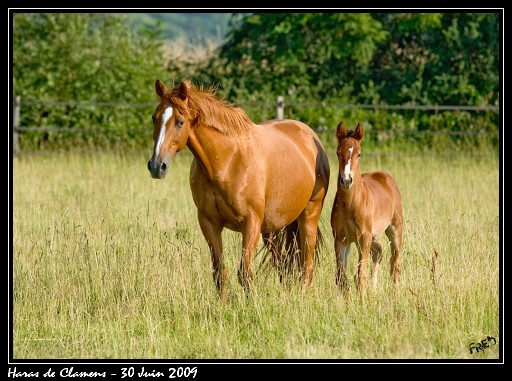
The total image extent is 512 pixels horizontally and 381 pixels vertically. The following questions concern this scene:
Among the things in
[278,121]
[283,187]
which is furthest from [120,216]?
[283,187]

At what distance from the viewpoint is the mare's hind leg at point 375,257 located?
700 centimetres

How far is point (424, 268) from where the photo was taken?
731 centimetres

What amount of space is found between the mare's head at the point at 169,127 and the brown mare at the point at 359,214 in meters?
1.23

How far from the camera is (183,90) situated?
6.18 m

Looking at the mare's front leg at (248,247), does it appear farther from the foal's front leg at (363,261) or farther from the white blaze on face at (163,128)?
the white blaze on face at (163,128)

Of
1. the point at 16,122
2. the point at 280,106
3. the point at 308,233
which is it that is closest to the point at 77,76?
the point at 16,122

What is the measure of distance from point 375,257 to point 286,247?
0.77 m

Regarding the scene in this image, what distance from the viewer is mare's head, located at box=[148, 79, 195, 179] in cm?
596

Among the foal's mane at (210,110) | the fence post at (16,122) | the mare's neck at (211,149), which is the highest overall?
the fence post at (16,122)

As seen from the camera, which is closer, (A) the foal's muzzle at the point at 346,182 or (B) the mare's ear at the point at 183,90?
(B) the mare's ear at the point at 183,90

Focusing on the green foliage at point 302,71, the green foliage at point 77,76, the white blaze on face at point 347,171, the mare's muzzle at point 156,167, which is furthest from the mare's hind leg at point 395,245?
the green foliage at point 77,76

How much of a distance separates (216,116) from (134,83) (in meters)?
12.1

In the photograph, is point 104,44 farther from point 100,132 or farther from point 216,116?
point 216,116
